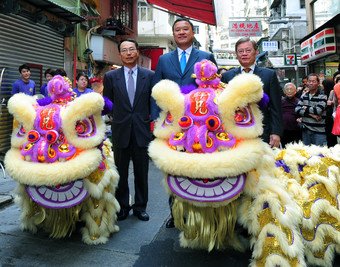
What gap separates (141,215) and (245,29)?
53.2ft

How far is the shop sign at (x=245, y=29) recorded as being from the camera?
1847cm

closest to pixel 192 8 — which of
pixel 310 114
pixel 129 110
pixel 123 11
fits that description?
pixel 310 114

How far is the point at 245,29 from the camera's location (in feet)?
60.9

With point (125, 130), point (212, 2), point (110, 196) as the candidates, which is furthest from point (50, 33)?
point (110, 196)

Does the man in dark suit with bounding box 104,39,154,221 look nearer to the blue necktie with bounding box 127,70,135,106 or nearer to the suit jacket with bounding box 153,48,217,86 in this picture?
the blue necktie with bounding box 127,70,135,106

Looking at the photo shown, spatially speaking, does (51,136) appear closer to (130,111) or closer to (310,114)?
(130,111)

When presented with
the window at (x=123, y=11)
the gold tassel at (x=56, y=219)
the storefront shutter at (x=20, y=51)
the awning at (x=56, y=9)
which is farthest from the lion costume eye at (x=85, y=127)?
the window at (x=123, y=11)

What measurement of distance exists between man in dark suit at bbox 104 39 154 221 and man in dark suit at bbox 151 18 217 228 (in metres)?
0.41

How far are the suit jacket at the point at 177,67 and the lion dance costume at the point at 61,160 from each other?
2.54 ft

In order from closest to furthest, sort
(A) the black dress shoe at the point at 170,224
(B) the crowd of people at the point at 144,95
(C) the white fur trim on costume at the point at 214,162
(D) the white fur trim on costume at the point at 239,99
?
(C) the white fur trim on costume at the point at 214,162, (D) the white fur trim on costume at the point at 239,99, (B) the crowd of people at the point at 144,95, (A) the black dress shoe at the point at 170,224

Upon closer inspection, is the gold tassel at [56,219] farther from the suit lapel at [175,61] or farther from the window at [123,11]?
the window at [123,11]

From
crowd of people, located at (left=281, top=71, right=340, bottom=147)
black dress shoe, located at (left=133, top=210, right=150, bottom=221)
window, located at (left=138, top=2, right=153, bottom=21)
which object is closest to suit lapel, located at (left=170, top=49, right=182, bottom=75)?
black dress shoe, located at (left=133, top=210, right=150, bottom=221)

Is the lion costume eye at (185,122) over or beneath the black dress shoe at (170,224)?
over

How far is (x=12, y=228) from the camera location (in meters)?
3.77
